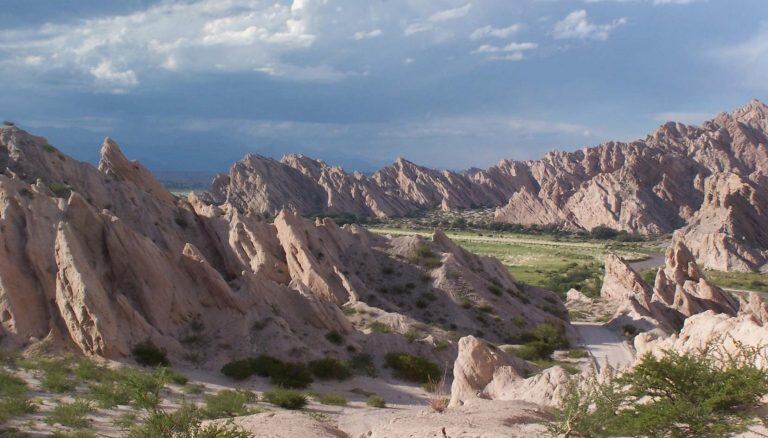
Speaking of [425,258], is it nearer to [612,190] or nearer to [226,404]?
[226,404]

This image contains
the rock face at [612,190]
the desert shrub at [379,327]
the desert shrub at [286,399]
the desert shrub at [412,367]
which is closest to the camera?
the desert shrub at [286,399]

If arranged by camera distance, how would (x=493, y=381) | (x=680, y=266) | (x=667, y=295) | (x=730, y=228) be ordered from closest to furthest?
(x=493, y=381)
(x=667, y=295)
(x=680, y=266)
(x=730, y=228)

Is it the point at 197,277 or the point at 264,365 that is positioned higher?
the point at 197,277

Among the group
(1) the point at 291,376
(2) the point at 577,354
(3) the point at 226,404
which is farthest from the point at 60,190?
(2) the point at 577,354

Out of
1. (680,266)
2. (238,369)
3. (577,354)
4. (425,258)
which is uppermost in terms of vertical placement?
(425,258)

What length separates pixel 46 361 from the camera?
832 inches

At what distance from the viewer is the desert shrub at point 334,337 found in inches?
1091

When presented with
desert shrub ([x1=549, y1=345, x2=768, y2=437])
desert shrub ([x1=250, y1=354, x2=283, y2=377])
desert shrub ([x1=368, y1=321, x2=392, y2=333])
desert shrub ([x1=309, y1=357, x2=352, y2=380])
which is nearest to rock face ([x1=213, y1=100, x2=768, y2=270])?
desert shrub ([x1=368, y1=321, x2=392, y2=333])

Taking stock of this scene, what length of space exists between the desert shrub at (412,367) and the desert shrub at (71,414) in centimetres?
1263

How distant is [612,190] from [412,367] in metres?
128

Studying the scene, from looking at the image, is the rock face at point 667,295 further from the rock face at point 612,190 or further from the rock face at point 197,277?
the rock face at point 612,190

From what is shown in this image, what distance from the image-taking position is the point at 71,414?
16281 millimetres

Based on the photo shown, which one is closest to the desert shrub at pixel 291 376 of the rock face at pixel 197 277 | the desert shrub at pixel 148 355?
the rock face at pixel 197 277

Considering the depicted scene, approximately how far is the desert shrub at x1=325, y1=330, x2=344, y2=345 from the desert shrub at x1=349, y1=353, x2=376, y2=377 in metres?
1.06
